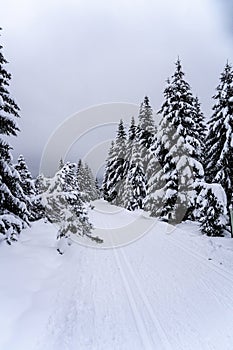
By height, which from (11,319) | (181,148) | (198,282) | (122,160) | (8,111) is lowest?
(11,319)

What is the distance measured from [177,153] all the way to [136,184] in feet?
42.6

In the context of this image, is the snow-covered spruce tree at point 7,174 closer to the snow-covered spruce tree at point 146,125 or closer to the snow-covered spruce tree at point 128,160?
the snow-covered spruce tree at point 146,125

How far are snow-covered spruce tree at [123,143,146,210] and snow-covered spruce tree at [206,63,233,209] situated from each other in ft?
46.0

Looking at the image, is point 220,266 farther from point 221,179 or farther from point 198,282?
point 221,179

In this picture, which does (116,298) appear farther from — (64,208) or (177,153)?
(177,153)

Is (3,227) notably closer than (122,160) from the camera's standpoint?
Yes

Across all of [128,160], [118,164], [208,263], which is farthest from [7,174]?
[118,164]

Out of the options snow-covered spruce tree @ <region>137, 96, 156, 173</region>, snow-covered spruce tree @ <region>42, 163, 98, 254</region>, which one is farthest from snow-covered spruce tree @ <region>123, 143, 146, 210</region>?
snow-covered spruce tree @ <region>42, 163, 98, 254</region>

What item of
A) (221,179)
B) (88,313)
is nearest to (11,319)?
(88,313)

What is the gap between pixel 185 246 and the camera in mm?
12234

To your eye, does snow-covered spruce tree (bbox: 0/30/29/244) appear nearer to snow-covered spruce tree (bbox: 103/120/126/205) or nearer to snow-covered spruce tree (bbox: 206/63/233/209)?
snow-covered spruce tree (bbox: 206/63/233/209)

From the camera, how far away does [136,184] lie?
104ft

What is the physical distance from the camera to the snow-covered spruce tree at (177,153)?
1853cm

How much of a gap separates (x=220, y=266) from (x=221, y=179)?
8682 millimetres
